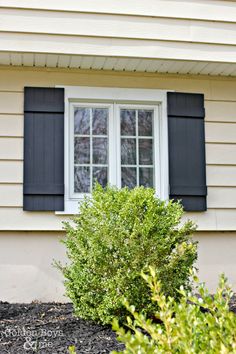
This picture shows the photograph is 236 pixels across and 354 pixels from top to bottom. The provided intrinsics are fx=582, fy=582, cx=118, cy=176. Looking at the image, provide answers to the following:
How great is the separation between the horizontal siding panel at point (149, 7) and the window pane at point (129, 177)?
1.57m

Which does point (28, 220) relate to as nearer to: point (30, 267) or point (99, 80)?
point (30, 267)

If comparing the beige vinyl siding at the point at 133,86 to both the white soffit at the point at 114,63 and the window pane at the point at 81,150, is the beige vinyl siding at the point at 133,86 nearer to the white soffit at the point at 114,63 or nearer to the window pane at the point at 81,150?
the white soffit at the point at 114,63

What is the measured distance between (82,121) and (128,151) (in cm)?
58

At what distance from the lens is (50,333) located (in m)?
4.29

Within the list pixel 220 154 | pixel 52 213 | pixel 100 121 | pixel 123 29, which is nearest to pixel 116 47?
pixel 123 29

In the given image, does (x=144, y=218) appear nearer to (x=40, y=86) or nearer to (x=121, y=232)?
(x=121, y=232)

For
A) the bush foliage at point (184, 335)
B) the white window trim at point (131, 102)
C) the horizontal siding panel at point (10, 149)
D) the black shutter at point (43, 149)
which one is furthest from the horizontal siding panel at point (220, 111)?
the bush foliage at point (184, 335)

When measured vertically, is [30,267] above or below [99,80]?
below

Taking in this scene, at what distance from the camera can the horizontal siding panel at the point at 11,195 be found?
5.69 m

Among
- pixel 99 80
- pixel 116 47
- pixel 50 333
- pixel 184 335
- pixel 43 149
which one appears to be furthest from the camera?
pixel 99 80

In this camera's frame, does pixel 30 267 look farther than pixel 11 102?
No

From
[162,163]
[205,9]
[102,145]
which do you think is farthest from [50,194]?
[205,9]

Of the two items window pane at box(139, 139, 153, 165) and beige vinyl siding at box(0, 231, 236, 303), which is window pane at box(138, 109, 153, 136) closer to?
window pane at box(139, 139, 153, 165)

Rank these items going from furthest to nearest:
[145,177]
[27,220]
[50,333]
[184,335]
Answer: [145,177] → [27,220] → [50,333] → [184,335]
